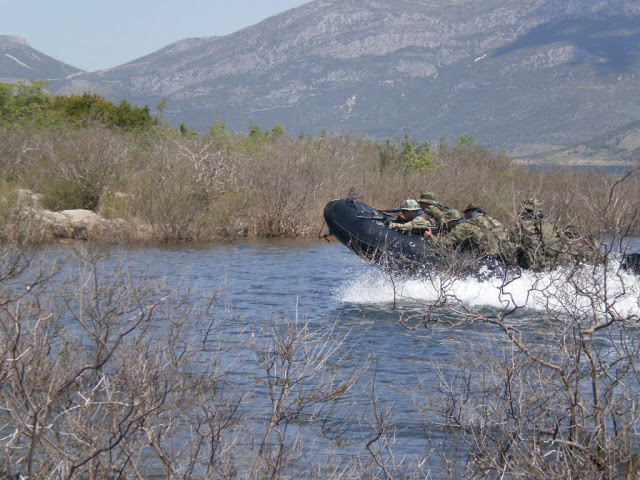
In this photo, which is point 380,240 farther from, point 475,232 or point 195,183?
point 195,183

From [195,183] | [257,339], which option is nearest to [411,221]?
[257,339]

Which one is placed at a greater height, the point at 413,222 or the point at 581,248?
the point at 581,248

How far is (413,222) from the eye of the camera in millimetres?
13648

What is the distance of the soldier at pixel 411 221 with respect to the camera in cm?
1361

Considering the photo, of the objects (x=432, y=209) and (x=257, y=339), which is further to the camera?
(x=432, y=209)

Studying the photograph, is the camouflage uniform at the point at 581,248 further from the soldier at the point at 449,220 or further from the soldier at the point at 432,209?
the soldier at the point at 432,209

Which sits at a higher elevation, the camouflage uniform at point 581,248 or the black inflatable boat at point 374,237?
the camouflage uniform at point 581,248

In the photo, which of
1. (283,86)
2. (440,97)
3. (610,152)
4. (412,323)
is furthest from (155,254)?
(283,86)

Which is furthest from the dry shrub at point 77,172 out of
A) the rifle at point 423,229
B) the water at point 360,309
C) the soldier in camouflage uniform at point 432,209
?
the rifle at point 423,229

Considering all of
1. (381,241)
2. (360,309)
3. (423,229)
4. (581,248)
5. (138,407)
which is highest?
(581,248)

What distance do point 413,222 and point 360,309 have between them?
60.0 inches

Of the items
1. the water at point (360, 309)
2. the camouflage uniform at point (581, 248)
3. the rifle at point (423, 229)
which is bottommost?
the water at point (360, 309)

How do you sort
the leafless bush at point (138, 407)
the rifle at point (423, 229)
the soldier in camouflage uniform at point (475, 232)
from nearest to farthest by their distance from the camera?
1. the leafless bush at point (138, 407)
2. the soldier in camouflage uniform at point (475, 232)
3. the rifle at point (423, 229)

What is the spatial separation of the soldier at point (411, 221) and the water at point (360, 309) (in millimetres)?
728
